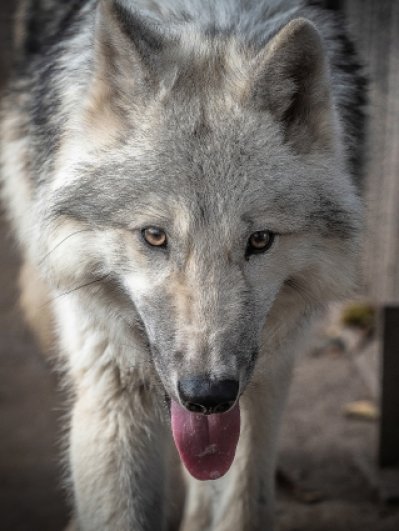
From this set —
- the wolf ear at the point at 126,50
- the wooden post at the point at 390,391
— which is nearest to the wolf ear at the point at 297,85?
the wolf ear at the point at 126,50

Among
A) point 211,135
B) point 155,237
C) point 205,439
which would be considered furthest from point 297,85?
point 205,439

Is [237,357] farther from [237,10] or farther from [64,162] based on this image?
[237,10]

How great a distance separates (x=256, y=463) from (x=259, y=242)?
1317 mm

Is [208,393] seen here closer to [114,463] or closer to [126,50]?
[114,463]

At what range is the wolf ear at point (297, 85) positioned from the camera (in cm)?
290

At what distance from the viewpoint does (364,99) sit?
4.14 metres

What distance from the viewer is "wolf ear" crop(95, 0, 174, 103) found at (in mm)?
2906

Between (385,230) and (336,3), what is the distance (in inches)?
79.6

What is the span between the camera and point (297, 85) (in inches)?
119

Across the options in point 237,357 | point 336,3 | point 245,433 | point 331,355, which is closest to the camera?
point 237,357

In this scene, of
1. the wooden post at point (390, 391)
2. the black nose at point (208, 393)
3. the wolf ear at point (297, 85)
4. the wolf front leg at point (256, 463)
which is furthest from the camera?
the wooden post at point (390, 391)

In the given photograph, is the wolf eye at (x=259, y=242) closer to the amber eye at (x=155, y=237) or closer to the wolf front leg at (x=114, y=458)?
the amber eye at (x=155, y=237)

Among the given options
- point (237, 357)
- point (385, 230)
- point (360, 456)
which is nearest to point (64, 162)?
point (237, 357)

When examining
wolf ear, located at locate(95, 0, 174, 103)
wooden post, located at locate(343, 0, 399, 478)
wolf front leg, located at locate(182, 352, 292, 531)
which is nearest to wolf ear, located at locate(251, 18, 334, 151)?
wolf ear, located at locate(95, 0, 174, 103)
